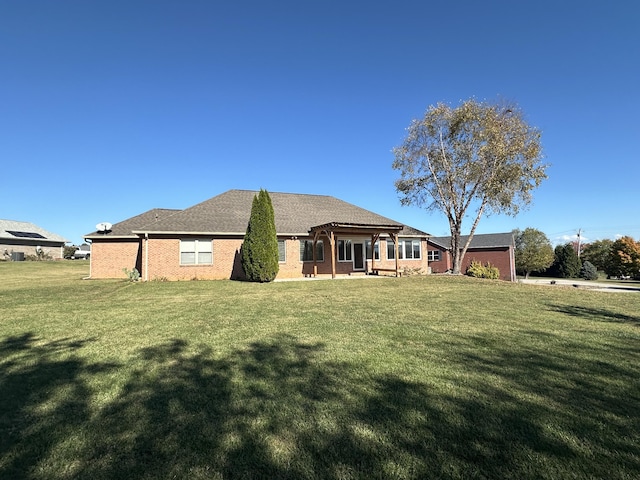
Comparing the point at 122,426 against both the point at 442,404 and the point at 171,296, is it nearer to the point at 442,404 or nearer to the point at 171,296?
the point at 442,404

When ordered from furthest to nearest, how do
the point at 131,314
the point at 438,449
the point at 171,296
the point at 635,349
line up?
1. the point at 171,296
2. the point at 131,314
3. the point at 635,349
4. the point at 438,449

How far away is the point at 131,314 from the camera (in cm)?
827

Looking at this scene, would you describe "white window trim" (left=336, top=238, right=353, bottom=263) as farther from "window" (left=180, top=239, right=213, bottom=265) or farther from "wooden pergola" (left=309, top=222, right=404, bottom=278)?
"window" (left=180, top=239, right=213, bottom=265)

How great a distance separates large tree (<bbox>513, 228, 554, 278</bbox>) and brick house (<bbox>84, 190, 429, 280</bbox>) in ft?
66.2

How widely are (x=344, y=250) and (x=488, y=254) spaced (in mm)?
19334

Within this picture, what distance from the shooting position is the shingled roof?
61.6 ft

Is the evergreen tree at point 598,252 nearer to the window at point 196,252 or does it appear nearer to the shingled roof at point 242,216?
the shingled roof at point 242,216

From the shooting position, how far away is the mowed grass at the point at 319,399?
248 cm

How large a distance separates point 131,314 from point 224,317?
88.1 inches

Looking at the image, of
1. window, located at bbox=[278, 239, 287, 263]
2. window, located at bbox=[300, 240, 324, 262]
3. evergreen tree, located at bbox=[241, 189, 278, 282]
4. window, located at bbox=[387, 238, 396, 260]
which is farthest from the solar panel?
window, located at bbox=[387, 238, 396, 260]

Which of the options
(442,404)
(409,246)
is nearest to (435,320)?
(442,404)

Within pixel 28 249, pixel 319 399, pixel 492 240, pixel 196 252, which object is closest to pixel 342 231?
pixel 196 252

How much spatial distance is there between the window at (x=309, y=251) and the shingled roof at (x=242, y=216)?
77 centimetres

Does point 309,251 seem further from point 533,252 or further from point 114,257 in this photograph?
point 533,252
